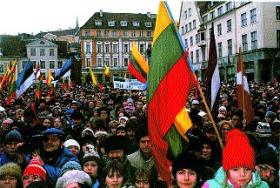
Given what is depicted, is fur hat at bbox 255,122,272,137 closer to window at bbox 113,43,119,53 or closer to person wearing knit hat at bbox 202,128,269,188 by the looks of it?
person wearing knit hat at bbox 202,128,269,188

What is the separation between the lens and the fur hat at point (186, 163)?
174 inches

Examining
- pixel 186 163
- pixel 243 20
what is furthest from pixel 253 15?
pixel 186 163

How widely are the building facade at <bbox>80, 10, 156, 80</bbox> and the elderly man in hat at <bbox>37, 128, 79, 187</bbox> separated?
74096 millimetres

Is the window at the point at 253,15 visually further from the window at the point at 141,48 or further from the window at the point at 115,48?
the window at the point at 115,48

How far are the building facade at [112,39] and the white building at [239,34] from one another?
27.1 m

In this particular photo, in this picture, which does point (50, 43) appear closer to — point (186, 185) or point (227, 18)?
point (227, 18)

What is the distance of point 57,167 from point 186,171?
178 centimetres

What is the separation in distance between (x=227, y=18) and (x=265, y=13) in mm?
7265

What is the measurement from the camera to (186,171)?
4.39 metres

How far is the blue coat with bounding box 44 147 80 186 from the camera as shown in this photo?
5.09 metres

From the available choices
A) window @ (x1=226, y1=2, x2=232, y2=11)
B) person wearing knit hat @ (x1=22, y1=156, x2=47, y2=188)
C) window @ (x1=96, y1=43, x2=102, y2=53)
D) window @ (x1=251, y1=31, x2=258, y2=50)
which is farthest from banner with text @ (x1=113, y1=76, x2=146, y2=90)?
window @ (x1=96, y1=43, x2=102, y2=53)

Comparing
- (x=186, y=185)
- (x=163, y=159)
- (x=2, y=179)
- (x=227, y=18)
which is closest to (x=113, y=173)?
(x=163, y=159)

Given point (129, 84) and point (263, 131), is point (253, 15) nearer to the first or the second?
point (129, 84)

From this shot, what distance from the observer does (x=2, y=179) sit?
465cm
